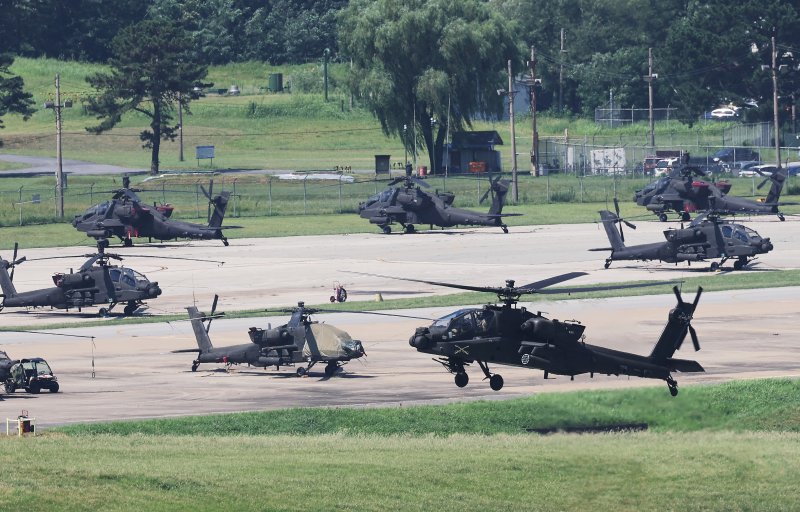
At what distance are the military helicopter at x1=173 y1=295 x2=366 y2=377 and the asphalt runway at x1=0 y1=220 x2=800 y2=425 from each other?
58 cm

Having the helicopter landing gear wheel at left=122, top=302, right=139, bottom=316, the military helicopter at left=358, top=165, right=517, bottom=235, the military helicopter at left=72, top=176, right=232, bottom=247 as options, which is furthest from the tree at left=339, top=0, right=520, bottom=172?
the helicopter landing gear wheel at left=122, top=302, right=139, bottom=316

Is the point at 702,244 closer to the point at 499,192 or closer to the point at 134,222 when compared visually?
the point at 499,192

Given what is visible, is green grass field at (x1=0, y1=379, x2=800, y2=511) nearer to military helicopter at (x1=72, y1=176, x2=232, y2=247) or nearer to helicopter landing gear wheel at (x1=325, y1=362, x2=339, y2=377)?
helicopter landing gear wheel at (x1=325, y1=362, x2=339, y2=377)

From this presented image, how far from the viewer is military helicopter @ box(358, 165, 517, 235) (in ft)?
278

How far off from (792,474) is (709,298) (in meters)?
26.6

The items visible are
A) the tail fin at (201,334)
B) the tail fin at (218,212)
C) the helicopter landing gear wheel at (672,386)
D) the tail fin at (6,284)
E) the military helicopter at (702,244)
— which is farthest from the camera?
the tail fin at (218,212)

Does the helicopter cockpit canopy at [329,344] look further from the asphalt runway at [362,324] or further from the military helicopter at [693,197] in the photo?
the military helicopter at [693,197]

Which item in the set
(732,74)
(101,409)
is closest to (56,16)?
(732,74)

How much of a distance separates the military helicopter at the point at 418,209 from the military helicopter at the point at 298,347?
122ft

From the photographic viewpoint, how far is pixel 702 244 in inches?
2721

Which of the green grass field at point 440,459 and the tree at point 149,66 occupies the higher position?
the tree at point 149,66

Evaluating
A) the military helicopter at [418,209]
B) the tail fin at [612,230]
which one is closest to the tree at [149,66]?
the military helicopter at [418,209]

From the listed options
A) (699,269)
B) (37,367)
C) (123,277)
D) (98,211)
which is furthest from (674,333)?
(98,211)

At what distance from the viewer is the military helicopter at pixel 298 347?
152 ft
